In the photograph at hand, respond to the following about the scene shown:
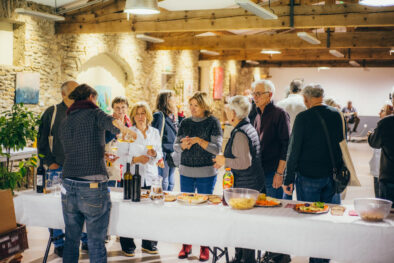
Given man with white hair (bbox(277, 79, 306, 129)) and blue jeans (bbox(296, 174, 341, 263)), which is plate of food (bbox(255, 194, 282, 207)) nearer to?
blue jeans (bbox(296, 174, 341, 263))

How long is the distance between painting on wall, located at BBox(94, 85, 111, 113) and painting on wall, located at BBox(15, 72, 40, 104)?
1.82 m

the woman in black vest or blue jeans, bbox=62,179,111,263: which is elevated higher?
the woman in black vest

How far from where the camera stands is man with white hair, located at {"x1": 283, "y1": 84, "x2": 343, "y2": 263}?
341 cm

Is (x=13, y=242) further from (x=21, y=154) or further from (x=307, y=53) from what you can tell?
(x=307, y=53)

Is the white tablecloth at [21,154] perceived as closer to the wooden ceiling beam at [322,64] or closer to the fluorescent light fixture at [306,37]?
the fluorescent light fixture at [306,37]

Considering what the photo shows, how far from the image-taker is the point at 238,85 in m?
17.7

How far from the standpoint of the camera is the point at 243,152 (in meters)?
3.23

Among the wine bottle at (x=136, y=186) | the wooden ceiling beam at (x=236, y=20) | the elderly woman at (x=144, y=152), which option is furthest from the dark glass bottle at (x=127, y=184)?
the wooden ceiling beam at (x=236, y=20)

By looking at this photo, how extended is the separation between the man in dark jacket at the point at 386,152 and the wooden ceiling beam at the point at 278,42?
294 inches

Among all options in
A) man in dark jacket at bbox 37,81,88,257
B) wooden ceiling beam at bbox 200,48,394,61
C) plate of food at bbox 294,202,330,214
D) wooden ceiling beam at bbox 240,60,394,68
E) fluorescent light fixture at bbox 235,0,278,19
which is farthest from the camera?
wooden ceiling beam at bbox 240,60,394,68

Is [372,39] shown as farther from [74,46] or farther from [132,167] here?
[132,167]

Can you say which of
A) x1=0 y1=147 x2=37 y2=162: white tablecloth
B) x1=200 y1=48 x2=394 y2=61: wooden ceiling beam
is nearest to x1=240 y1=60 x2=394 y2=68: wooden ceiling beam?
x1=200 y1=48 x2=394 y2=61: wooden ceiling beam

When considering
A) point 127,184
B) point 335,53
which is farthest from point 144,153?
point 335,53

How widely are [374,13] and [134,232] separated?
199 inches
